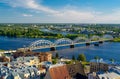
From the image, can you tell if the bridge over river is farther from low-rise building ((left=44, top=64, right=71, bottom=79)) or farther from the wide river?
low-rise building ((left=44, top=64, right=71, bottom=79))

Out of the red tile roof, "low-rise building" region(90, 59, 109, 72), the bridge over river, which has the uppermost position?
the red tile roof

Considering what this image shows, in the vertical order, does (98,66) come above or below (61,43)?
above

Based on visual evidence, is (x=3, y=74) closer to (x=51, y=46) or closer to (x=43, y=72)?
(x=43, y=72)

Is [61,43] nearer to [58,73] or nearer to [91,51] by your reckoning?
[91,51]

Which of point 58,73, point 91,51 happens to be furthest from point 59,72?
point 91,51

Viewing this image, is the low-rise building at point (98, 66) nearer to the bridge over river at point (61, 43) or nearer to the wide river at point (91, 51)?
the wide river at point (91, 51)

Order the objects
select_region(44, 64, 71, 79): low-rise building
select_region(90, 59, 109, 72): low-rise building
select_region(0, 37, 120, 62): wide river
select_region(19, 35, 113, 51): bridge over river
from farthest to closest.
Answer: select_region(19, 35, 113, 51): bridge over river, select_region(0, 37, 120, 62): wide river, select_region(90, 59, 109, 72): low-rise building, select_region(44, 64, 71, 79): low-rise building

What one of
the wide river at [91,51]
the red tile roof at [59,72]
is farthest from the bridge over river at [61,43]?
the red tile roof at [59,72]

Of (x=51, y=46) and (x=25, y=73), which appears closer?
(x=25, y=73)

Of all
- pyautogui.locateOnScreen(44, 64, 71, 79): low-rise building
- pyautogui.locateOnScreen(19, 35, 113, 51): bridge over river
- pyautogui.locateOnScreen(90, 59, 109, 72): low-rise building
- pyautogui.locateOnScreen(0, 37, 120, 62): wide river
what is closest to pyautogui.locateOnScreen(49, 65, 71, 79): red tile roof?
pyautogui.locateOnScreen(44, 64, 71, 79): low-rise building

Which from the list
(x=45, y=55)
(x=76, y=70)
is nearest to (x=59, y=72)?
(x=76, y=70)

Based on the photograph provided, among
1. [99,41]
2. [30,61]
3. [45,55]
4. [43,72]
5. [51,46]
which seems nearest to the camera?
[43,72]
